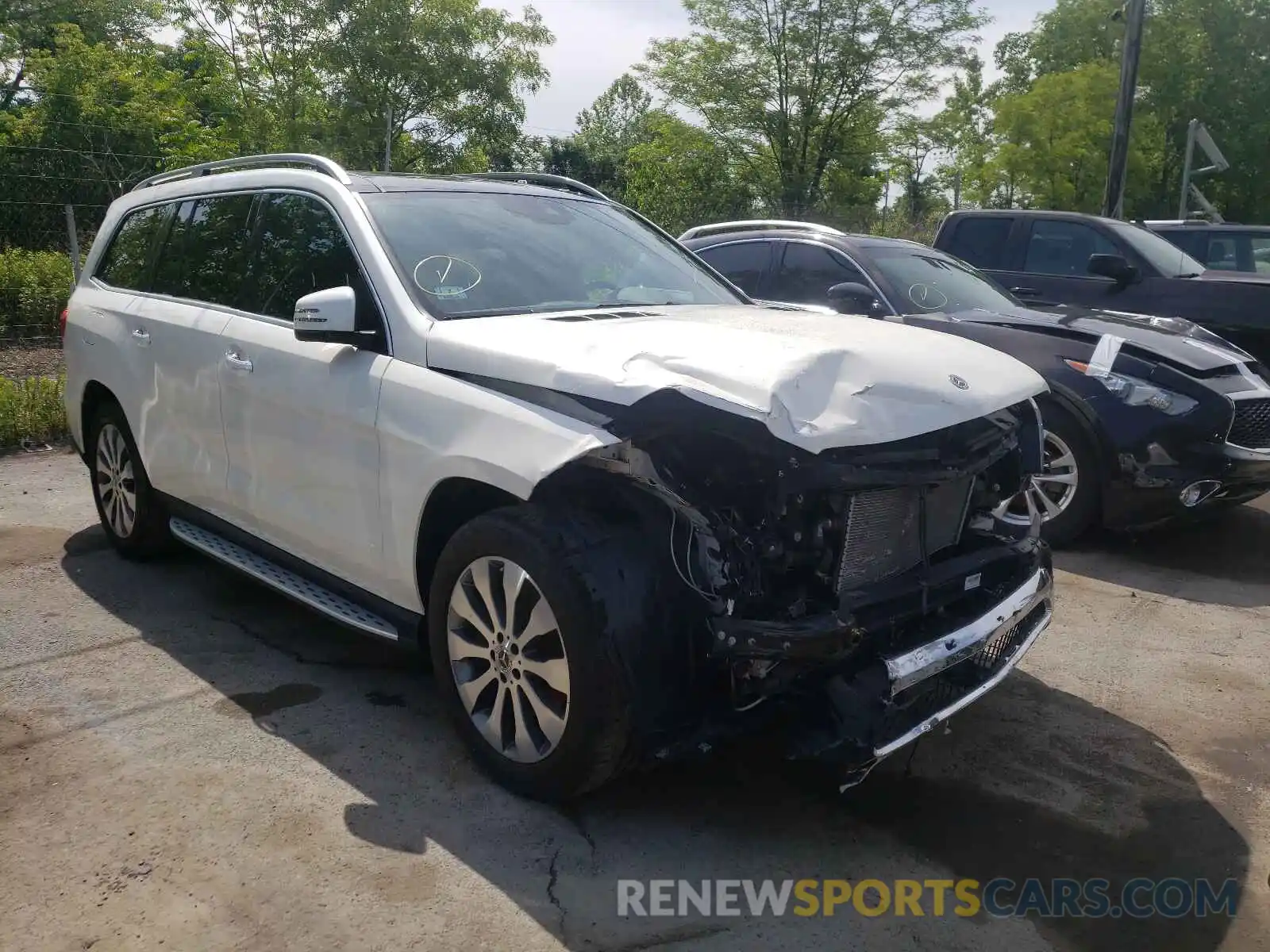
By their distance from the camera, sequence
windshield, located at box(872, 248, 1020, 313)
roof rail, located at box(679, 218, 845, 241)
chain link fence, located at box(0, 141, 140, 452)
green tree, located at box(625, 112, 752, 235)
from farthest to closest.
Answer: green tree, located at box(625, 112, 752, 235), chain link fence, located at box(0, 141, 140, 452), roof rail, located at box(679, 218, 845, 241), windshield, located at box(872, 248, 1020, 313)

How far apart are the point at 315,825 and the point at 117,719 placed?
1133mm

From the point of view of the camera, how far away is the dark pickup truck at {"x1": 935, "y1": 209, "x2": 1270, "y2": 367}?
8.35m

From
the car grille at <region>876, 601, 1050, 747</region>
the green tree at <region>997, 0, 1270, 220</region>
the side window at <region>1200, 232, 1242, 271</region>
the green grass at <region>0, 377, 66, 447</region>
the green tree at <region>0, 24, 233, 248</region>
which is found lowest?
the green grass at <region>0, 377, 66, 447</region>

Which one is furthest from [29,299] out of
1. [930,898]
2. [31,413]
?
[930,898]

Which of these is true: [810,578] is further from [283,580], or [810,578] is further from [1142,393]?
[1142,393]

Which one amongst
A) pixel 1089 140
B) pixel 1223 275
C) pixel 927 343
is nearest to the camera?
pixel 927 343

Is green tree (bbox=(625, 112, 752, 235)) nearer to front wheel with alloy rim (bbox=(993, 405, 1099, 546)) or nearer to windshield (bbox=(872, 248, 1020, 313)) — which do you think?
windshield (bbox=(872, 248, 1020, 313))

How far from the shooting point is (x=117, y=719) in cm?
380

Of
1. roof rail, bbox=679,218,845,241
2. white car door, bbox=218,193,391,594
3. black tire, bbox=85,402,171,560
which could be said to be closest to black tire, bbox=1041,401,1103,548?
roof rail, bbox=679,218,845,241

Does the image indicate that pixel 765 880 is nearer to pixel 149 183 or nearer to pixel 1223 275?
pixel 149 183

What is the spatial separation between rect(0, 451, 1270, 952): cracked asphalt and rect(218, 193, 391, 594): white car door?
2.02 feet

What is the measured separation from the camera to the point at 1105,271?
26.1 feet

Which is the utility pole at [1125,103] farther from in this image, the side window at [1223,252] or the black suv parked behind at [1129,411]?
the black suv parked behind at [1129,411]

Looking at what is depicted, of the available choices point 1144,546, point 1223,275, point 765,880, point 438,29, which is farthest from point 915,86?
point 765,880
